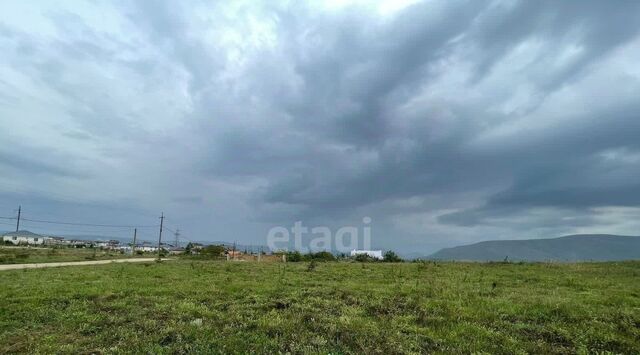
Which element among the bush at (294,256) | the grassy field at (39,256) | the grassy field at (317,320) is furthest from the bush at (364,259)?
the grassy field at (39,256)

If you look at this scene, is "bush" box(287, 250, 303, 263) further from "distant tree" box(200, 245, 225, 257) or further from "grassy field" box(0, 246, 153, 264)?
"grassy field" box(0, 246, 153, 264)

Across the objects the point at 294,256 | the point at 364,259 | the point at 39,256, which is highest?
the point at 294,256

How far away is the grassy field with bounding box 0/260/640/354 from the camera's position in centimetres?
947

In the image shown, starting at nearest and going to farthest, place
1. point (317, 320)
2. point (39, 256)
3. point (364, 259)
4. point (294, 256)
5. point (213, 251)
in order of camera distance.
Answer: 1. point (317, 320)
2. point (364, 259)
3. point (294, 256)
4. point (39, 256)
5. point (213, 251)

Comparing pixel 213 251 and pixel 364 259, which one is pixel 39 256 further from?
pixel 364 259

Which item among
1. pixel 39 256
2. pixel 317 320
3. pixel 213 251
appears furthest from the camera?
pixel 213 251

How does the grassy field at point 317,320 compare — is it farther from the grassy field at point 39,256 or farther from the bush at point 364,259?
the grassy field at point 39,256

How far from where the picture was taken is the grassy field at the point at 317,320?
9466 millimetres

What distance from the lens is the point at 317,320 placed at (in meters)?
11.8

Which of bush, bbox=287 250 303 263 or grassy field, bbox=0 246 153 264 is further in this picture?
bush, bbox=287 250 303 263

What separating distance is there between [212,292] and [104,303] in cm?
417

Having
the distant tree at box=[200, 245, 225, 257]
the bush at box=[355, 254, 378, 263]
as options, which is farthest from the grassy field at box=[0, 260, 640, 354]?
the distant tree at box=[200, 245, 225, 257]

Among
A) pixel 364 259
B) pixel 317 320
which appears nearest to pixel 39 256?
pixel 364 259

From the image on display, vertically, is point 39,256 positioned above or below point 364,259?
below
